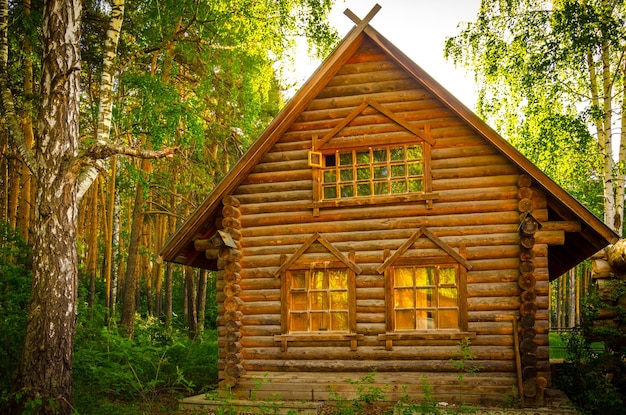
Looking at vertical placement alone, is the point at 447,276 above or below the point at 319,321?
above

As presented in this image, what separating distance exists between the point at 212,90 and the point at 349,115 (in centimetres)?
948

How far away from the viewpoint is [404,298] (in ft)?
39.1

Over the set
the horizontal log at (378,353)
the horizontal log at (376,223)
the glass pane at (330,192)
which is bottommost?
the horizontal log at (378,353)

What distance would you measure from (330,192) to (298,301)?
8.16 ft

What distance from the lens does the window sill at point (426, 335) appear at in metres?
11.4

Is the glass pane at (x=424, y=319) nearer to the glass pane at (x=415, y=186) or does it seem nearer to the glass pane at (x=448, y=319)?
the glass pane at (x=448, y=319)

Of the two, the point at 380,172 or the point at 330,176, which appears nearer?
the point at 380,172

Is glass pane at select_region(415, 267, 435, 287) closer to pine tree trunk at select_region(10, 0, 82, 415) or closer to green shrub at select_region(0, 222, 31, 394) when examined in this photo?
pine tree trunk at select_region(10, 0, 82, 415)

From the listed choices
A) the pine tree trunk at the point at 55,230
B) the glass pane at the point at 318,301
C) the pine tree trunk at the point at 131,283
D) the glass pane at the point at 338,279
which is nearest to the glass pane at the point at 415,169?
the glass pane at the point at 338,279

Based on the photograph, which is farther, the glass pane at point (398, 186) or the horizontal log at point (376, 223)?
the glass pane at point (398, 186)

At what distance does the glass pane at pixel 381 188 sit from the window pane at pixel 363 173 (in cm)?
27

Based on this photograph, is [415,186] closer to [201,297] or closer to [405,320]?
[405,320]

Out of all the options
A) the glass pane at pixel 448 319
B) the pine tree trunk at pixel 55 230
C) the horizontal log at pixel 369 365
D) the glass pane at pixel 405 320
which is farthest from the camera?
the glass pane at pixel 405 320

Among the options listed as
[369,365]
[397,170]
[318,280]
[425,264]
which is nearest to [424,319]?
[425,264]
